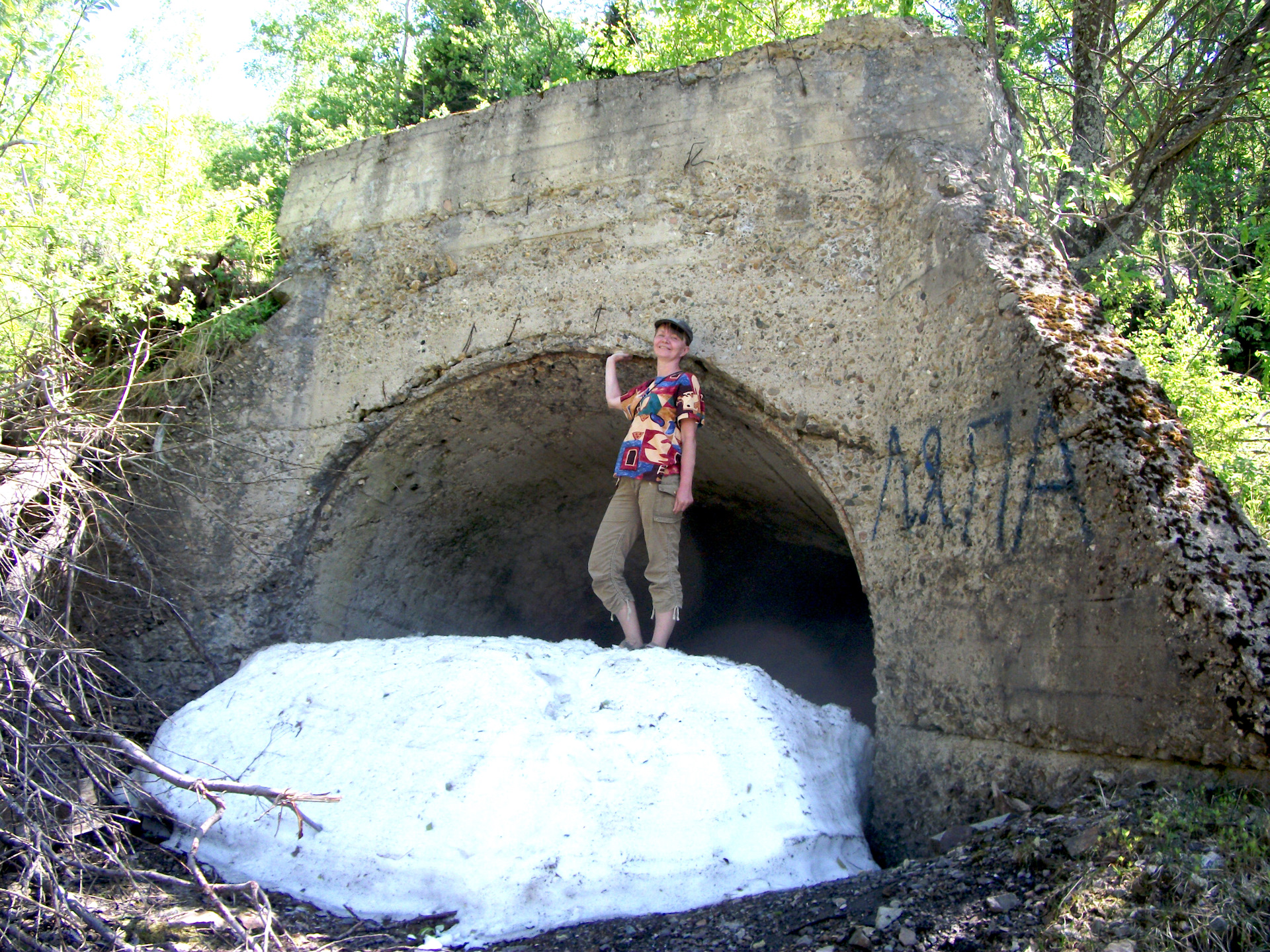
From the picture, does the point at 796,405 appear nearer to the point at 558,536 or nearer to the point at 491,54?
the point at 558,536

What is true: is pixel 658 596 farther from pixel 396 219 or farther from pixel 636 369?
pixel 396 219

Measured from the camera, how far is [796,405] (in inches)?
153

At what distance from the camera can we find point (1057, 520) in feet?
9.84

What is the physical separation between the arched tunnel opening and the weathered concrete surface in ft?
0.10

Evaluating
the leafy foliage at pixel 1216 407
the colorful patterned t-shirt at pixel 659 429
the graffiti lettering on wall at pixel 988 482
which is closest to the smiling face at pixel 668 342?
the colorful patterned t-shirt at pixel 659 429

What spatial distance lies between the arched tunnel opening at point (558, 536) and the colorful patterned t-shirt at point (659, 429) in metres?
0.26

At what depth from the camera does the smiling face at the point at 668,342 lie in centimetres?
398

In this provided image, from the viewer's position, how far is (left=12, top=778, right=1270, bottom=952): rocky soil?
6.98 feet

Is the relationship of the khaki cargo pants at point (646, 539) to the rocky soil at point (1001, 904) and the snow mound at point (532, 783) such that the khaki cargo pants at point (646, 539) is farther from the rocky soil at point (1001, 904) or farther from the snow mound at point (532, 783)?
the rocky soil at point (1001, 904)

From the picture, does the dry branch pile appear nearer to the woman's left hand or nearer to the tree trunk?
the woman's left hand

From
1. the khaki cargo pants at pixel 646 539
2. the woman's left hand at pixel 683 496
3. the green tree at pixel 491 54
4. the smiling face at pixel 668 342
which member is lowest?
the khaki cargo pants at pixel 646 539

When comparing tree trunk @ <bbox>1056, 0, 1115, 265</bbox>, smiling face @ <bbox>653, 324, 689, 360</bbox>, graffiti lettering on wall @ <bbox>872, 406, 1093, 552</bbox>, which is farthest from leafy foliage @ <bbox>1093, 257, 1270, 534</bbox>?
smiling face @ <bbox>653, 324, 689, 360</bbox>

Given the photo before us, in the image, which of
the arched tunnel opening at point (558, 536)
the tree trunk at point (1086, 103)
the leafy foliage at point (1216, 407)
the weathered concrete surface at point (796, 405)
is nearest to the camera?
the weathered concrete surface at point (796, 405)

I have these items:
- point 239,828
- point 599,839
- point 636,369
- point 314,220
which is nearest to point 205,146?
point 314,220
